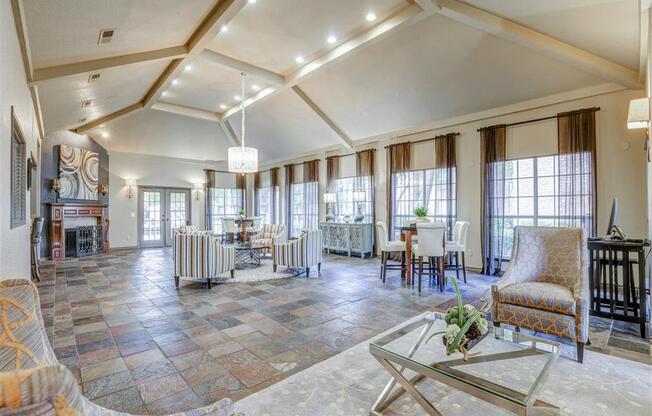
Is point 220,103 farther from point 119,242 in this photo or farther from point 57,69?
point 119,242

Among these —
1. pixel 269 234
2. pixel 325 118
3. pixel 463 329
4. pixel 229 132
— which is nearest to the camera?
pixel 463 329

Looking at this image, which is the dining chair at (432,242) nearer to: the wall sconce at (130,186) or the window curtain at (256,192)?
the window curtain at (256,192)

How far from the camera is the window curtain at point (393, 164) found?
7323 mm

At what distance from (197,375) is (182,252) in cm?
294

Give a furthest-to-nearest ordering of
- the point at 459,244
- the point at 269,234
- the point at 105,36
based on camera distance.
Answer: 1. the point at 269,234
2. the point at 459,244
3. the point at 105,36

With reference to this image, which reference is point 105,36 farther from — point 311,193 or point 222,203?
point 222,203

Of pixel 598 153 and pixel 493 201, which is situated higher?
pixel 598 153

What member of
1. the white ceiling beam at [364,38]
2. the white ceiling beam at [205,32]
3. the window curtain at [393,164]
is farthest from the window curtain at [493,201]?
the white ceiling beam at [205,32]

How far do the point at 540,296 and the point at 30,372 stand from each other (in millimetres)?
3362

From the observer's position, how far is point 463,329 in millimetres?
1862

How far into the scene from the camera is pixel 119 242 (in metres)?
9.89

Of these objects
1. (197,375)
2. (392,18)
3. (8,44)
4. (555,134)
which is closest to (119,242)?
(8,44)

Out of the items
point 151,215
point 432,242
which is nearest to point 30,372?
point 432,242

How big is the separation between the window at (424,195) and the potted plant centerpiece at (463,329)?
4.81 m
